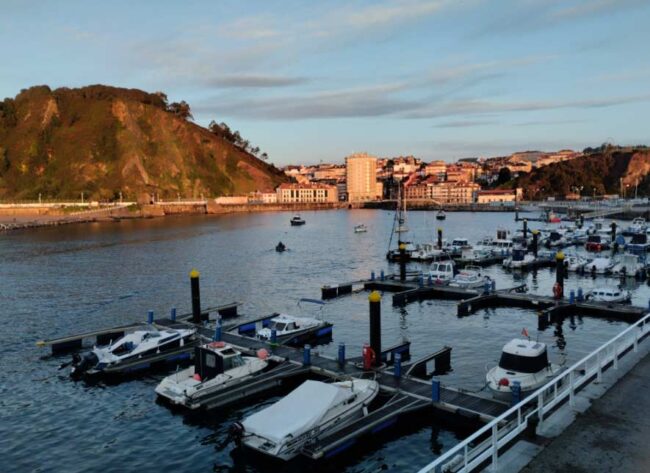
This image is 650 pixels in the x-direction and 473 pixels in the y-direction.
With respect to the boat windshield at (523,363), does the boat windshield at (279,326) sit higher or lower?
lower

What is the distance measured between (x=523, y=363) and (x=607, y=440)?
455 inches

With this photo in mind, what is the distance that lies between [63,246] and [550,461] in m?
99.2

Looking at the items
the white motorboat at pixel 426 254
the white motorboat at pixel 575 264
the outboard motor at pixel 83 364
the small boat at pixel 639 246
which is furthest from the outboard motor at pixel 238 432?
the small boat at pixel 639 246

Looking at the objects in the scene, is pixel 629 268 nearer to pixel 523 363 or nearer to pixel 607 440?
pixel 523 363

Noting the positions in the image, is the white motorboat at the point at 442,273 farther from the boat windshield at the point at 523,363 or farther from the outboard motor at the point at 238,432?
the outboard motor at the point at 238,432

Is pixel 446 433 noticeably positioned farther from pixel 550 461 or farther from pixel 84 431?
pixel 84 431

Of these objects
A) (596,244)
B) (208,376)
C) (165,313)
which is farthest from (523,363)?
(596,244)

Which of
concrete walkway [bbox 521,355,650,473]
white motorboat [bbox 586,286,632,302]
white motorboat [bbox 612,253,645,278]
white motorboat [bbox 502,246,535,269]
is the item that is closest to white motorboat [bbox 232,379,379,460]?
concrete walkway [bbox 521,355,650,473]

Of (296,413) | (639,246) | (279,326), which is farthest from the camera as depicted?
(639,246)

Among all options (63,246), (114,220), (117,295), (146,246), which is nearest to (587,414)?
(117,295)

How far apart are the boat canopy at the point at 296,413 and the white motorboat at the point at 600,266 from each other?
4391cm

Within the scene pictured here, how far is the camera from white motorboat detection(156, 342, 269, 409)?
23375mm

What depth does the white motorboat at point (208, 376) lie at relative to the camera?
23.4m

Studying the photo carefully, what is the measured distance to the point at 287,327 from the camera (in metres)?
34.2
